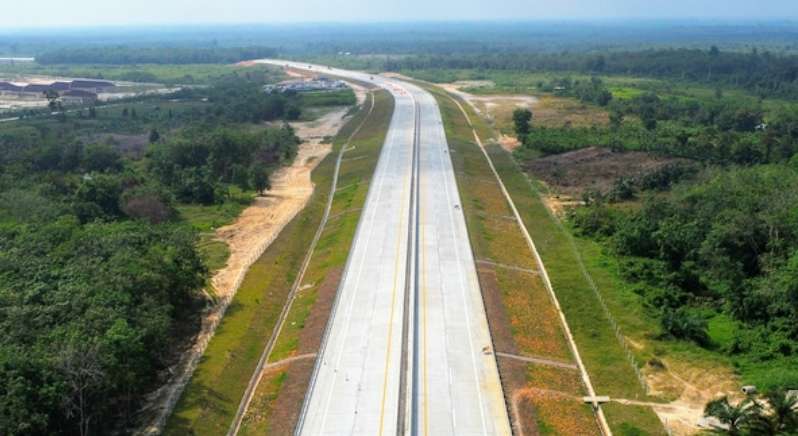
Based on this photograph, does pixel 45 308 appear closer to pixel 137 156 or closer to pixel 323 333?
pixel 323 333

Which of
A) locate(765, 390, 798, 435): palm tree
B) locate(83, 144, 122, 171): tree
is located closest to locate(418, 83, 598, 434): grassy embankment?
locate(765, 390, 798, 435): palm tree

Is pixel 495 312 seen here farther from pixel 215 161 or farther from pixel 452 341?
pixel 215 161

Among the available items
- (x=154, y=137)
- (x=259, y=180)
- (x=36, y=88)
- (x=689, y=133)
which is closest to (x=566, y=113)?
(x=689, y=133)

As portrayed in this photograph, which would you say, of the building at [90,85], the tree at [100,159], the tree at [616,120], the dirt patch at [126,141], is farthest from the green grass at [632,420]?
the building at [90,85]

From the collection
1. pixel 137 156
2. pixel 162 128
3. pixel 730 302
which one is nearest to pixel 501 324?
pixel 730 302

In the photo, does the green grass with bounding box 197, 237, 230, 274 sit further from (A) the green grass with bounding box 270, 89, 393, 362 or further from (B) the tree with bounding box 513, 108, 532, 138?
(B) the tree with bounding box 513, 108, 532, 138

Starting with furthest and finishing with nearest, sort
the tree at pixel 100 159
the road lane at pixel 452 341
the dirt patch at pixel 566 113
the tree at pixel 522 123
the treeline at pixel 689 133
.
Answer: the dirt patch at pixel 566 113 < the tree at pixel 522 123 < the tree at pixel 100 159 < the treeline at pixel 689 133 < the road lane at pixel 452 341

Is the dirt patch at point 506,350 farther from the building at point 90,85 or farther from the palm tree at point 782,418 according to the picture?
the building at point 90,85
